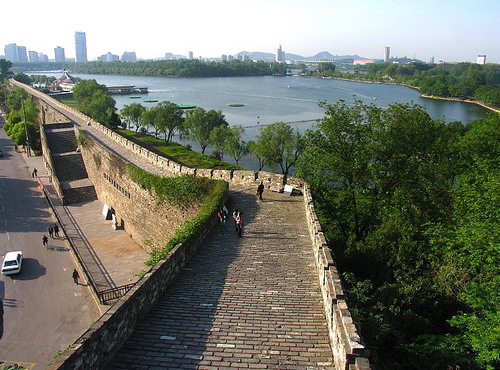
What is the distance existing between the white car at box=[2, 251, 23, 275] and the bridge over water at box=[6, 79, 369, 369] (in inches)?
359

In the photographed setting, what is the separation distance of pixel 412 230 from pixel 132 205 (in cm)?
1106

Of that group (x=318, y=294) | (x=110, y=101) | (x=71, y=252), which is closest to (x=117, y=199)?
(x=71, y=252)

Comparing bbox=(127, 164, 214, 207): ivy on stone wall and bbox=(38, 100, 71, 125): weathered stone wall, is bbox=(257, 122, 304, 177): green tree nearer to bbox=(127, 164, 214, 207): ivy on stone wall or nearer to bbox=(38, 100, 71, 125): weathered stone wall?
bbox=(38, 100, 71, 125): weathered stone wall

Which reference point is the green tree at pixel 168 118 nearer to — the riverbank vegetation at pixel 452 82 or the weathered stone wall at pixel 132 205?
the weathered stone wall at pixel 132 205

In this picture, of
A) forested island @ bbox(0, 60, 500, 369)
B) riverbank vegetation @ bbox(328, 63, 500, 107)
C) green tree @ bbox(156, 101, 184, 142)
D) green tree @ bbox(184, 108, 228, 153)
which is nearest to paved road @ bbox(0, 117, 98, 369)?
forested island @ bbox(0, 60, 500, 369)

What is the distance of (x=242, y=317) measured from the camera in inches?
271

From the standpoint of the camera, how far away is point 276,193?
46.3 feet

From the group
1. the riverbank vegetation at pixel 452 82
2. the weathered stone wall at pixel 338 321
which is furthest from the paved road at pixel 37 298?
the riverbank vegetation at pixel 452 82

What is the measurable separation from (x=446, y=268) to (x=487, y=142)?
28.9 feet

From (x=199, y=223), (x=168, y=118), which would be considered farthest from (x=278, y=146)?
(x=199, y=223)

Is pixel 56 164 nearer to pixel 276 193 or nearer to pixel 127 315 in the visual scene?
pixel 276 193

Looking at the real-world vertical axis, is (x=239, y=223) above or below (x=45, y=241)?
above

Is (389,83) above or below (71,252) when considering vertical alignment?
above

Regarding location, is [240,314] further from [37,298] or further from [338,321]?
[37,298]
